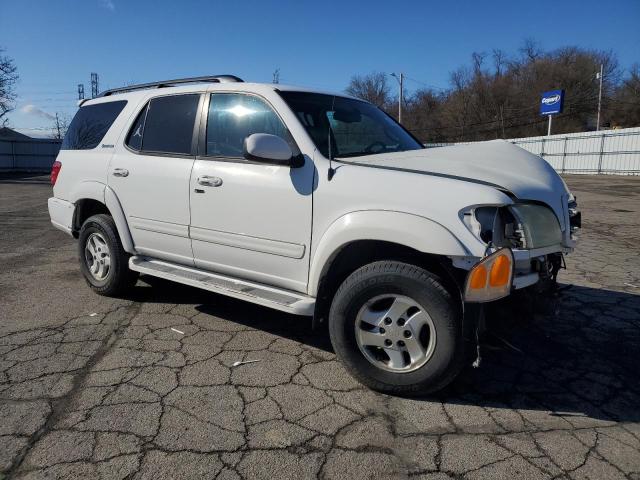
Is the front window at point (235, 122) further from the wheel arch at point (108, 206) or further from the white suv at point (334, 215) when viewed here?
the wheel arch at point (108, 206)

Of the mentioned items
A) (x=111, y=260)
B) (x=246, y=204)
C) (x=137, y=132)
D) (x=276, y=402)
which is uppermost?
(x=137, y=132)

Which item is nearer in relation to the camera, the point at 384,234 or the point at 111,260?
the point at 384,234

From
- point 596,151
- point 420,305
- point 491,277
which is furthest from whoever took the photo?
point 596,151

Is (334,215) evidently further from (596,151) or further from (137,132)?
(596,151)

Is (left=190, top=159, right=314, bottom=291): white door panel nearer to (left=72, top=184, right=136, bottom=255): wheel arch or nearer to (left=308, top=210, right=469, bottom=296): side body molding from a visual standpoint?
(left=308, top=210, right=469, bottom=296): side body molding

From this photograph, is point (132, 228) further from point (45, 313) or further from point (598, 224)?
point (598, 224)

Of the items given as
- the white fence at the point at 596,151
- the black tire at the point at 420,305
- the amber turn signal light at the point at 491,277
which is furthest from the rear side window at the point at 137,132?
the white fence at the point at 596,151

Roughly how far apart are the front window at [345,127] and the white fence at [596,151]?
88.3 ft

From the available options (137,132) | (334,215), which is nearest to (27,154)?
(137,132)

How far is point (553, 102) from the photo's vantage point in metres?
44.4

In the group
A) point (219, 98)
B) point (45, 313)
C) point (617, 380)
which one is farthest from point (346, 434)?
point (45, 313)

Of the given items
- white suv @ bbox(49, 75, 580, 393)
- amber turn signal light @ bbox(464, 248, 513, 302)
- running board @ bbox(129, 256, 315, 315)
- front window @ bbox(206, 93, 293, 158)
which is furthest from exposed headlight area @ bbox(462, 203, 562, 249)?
front window @ bbox(206, 93, 293, 158)

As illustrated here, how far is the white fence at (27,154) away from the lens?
30244 mm

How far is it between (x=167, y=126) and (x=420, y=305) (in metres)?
2.74
